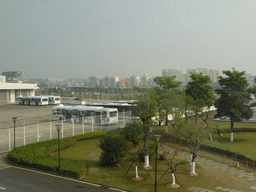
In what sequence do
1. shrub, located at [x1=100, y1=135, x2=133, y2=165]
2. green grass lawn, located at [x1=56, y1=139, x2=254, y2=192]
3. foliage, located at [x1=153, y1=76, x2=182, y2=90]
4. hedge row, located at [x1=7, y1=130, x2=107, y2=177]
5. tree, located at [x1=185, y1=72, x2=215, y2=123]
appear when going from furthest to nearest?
tree, located at [x1=185, y1=72, x2=215, y2=123] → foliage, located at [x1=153, y1=76, x2=182, y2=90] → shrub, located at [x1=100, y1=135, x2=133, y2=165] → hedge row, located at [x1=7, y1=130, x2=107, y2=177] → green grass lawn, located at [x1=56, y1=139, x2=254, y2=192]

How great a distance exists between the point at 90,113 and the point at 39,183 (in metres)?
14.4

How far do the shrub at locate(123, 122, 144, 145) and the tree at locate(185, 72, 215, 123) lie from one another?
828 cm

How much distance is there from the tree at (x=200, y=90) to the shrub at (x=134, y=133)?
27.2ft

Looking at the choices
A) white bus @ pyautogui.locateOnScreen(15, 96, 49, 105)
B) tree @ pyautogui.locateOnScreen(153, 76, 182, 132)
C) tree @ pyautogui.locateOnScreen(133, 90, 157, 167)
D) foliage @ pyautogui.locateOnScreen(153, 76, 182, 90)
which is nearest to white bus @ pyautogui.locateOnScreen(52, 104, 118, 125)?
tree @ pyautogui.locateOnScreen(153, 76, 182, 132)

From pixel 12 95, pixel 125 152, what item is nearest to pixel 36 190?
pixel 125 152

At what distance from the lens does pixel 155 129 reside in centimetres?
2106

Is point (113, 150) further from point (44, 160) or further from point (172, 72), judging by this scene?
point (172, 72)

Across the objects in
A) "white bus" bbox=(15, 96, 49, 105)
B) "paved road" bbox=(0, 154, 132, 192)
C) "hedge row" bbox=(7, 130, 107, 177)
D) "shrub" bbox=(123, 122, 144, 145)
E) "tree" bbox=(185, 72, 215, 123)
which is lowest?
"paved road" bbox=(0, 154, 132, 192)

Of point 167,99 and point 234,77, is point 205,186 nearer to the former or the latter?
point 167,99

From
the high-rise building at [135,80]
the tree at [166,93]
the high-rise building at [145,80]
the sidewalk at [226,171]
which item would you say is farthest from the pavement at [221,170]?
the high-rise building at [135,80]

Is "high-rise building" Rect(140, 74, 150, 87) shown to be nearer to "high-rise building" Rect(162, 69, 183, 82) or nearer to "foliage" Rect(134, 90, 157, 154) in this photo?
"high-rise building" Rect(162, 69, 183, 82)

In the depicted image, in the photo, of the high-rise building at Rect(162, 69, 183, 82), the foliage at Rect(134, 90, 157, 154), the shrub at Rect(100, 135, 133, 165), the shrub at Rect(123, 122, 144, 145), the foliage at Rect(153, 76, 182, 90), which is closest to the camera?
the shrub at Rect(100, 135, 133, 165)

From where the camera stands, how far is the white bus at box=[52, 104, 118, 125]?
21219 mm

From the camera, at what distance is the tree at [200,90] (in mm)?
21034
